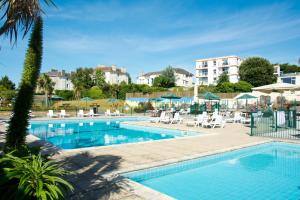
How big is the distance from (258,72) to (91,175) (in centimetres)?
5740

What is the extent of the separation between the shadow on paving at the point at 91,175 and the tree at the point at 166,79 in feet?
193

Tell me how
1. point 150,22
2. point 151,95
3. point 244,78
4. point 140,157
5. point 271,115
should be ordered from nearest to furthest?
1. point 140,157
2. point 271,115
3. point 150,22
4. point 151,95
5. point 244,78

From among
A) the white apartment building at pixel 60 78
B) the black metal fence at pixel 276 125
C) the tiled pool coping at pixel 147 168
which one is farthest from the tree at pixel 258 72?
the tiled pool coping at pixel 147 168

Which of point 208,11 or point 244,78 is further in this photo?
point 244,78

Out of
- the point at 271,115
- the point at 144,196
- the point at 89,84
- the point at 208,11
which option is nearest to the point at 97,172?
the point at 144,196

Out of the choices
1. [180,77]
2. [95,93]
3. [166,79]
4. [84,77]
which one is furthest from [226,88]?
[180,77]

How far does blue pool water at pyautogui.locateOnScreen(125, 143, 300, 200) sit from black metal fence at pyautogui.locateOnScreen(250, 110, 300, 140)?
388cm

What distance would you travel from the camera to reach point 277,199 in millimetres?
6172

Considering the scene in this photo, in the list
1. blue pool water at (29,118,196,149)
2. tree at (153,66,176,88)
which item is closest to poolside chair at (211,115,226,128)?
blue pool water at (29,118,196,149)

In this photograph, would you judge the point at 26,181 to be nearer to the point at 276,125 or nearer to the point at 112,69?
the point at 276,125

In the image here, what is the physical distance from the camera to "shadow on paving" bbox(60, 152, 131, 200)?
16.4ft

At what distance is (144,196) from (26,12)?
12.4ft

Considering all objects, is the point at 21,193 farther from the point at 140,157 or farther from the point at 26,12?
the point at 140,157

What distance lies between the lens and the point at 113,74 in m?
86.5
